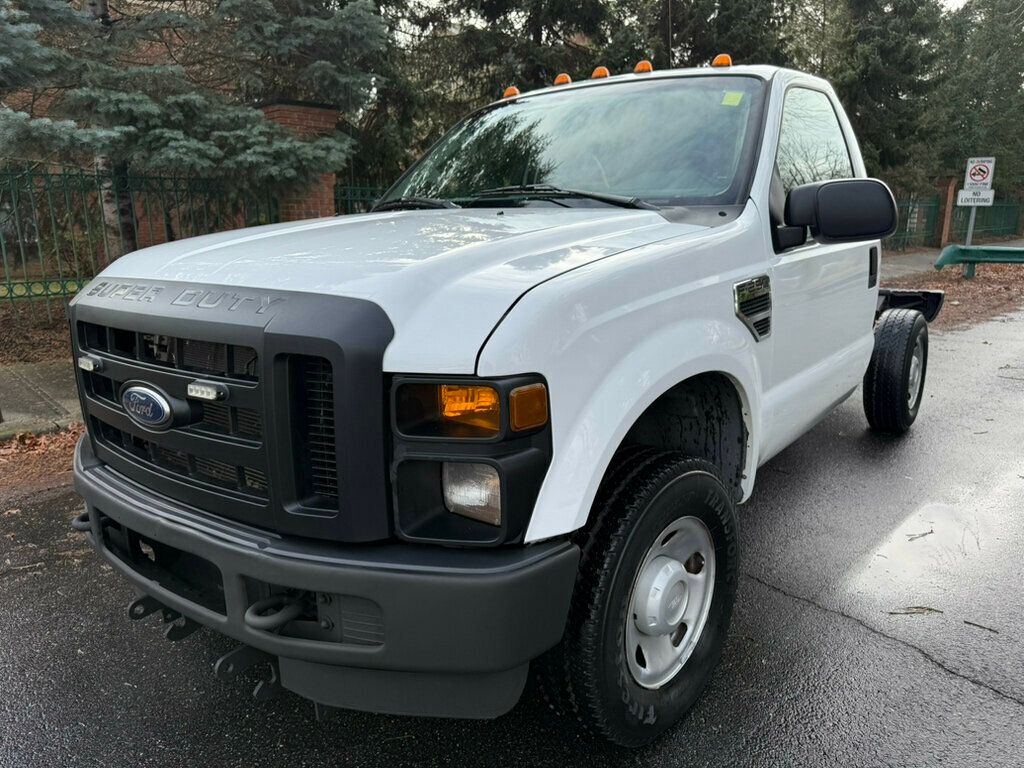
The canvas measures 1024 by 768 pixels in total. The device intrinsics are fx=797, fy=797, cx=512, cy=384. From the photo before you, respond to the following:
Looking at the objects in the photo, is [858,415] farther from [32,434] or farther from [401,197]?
[32,434]

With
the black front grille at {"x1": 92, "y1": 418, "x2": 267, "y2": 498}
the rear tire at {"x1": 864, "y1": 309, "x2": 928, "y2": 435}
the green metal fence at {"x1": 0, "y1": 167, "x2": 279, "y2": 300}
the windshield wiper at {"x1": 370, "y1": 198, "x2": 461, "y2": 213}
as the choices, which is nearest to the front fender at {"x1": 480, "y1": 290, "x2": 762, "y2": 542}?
the black front grille at {"x1": 92, "y1": 418, "x2": 267, "y2": 498}

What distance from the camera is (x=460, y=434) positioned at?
1.79 meters

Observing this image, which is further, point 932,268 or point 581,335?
point 932,268

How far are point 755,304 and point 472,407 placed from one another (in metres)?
1.42

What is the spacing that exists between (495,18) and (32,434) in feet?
33.3

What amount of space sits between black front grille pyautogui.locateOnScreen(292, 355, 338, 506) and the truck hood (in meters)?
0.17

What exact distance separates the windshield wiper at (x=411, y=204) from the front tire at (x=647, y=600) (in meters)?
1.51

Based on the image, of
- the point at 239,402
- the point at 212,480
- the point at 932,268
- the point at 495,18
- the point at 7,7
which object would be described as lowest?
the point at 932,268

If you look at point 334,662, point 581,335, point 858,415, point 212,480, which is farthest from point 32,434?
point 858,415

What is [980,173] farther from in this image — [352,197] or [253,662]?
[253,662]

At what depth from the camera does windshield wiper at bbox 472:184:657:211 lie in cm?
289

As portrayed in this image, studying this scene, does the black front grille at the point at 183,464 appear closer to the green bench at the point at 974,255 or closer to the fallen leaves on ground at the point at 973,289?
the fallen leaves on ground at the point at 973,289

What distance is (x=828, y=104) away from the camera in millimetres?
3982

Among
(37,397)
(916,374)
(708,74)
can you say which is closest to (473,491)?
(708,74)
